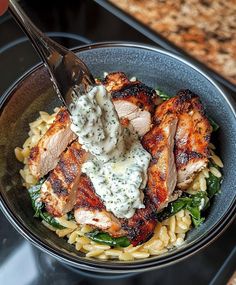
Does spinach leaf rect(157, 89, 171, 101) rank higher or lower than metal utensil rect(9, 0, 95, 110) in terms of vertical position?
lower

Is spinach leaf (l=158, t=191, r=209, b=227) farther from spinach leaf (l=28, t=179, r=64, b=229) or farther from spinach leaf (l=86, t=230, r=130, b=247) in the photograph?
spinach leaf (l=28, t=179, r=64, b=229)

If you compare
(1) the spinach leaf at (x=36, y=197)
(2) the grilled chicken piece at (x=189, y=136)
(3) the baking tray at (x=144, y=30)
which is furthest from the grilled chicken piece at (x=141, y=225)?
(3) the baking tray at (x=144, y=30)

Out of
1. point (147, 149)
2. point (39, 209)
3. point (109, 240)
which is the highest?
point (147, 149)

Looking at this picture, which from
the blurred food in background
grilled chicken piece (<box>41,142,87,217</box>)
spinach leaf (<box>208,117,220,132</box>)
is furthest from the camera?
the blurred food in background

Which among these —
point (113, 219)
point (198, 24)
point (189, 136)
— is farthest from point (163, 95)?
point (198, 24)

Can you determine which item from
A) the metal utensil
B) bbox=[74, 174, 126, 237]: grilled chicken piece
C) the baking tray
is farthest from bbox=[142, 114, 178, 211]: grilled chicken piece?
the baking tray

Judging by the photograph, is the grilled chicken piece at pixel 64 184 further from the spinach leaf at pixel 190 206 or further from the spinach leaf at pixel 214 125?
the spinach leaf at pixel 214 125

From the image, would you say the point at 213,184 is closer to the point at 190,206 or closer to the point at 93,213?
the point at 190,206
